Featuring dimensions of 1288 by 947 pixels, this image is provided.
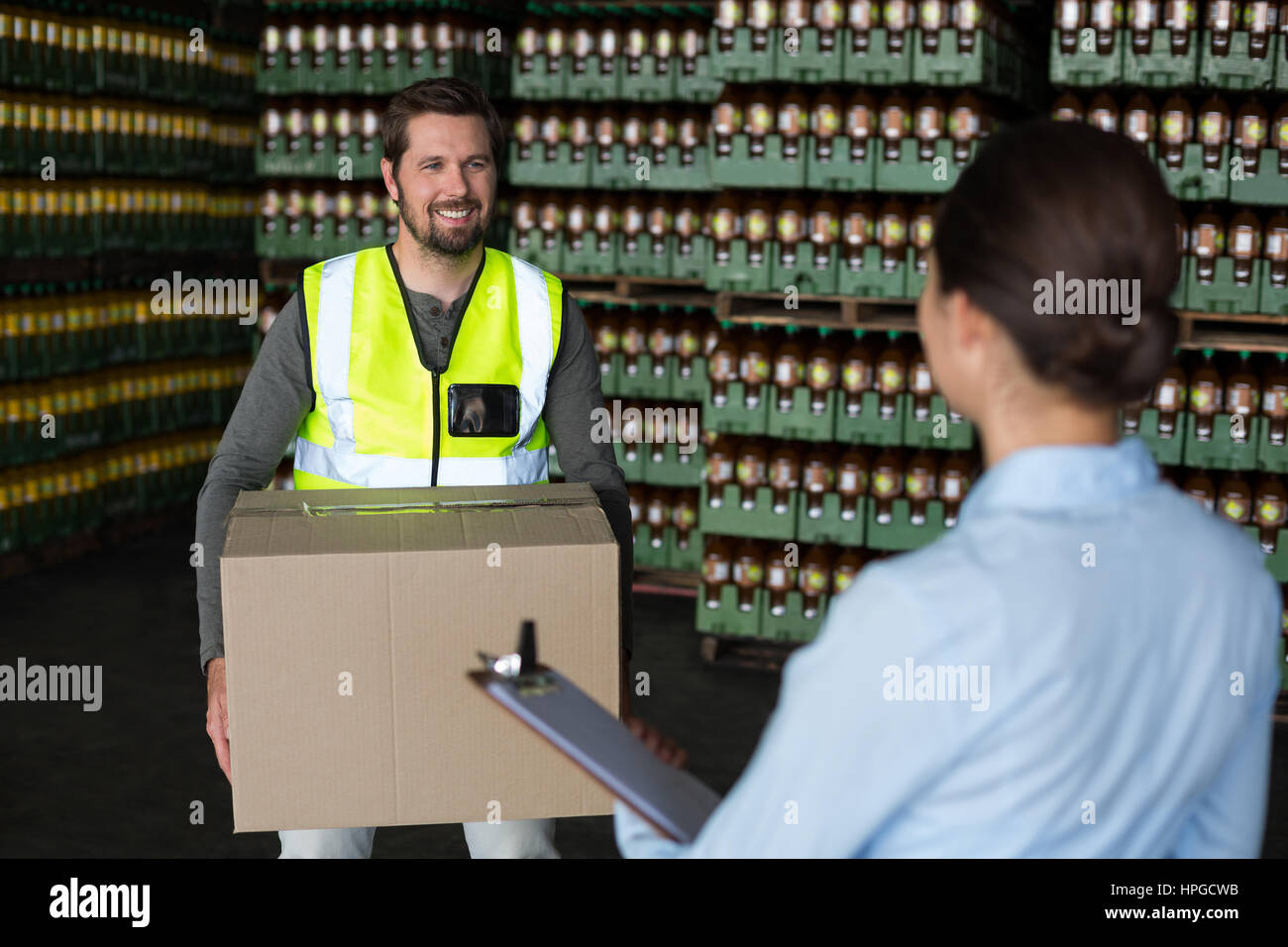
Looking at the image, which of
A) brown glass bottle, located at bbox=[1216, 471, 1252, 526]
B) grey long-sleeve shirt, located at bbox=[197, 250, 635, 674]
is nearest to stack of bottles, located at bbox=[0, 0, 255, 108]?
grey long-sleeve shirt, located at bbox=[197, 250, 635, 674]

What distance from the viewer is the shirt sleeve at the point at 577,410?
261 centimetres

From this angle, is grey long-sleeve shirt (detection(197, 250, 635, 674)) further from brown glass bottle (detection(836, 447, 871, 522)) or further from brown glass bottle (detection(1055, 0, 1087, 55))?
brown glass bottle (detection(1055, 0, 1087, 55))

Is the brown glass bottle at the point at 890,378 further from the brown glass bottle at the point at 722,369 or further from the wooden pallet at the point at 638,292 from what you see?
the wooden pallet at the point at 638,292

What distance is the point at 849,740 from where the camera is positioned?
1.13m

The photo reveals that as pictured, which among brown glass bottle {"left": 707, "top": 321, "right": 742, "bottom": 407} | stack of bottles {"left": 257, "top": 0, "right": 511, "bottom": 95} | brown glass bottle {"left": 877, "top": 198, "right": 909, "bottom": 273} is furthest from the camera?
stack of bottles {"left": 257, "top": 0, "right": 511, "bottom": 95}

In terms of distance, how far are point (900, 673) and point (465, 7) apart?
263 inches

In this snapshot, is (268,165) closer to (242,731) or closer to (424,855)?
(424,855)

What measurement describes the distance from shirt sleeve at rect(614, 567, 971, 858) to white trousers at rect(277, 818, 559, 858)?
121 cm

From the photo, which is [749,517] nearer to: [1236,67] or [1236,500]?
[1236,500]

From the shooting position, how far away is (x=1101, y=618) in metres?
1.14

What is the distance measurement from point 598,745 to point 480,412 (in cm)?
128

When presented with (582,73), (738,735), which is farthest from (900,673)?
(582,73)

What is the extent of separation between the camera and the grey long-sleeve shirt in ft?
7.62

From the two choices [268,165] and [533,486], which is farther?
[268,165]
